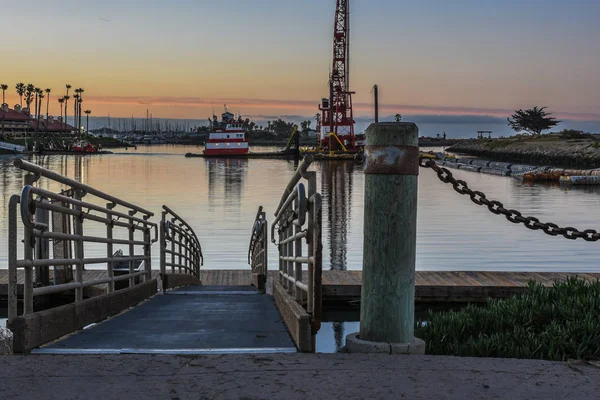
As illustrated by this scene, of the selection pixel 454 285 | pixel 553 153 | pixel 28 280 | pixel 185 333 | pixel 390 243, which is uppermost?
pixel 553 153

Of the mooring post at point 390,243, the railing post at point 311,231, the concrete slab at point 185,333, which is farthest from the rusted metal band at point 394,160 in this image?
the concrete slab at point 185,333

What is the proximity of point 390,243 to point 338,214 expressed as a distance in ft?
87.3

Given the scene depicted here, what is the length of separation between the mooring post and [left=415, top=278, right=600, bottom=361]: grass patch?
1.24 m

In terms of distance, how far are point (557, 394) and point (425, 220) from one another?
23879 mm

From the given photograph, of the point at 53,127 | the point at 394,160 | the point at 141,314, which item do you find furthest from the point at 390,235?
the point at 53,127

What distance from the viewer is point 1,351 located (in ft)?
14.1

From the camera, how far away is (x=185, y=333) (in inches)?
175

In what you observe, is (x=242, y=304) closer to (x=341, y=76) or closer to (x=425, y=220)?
(x=425, y=220)

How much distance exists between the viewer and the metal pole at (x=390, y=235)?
3.80m

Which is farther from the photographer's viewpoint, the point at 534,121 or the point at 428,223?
the point at 534,121

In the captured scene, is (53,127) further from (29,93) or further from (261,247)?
(261,247)

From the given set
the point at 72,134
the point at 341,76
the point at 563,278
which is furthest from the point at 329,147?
the point at 72,134

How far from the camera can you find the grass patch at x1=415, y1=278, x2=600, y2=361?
4699 mm

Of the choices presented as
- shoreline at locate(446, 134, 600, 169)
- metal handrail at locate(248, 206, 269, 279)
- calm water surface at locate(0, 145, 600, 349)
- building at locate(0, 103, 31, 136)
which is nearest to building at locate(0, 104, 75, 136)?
building at locate(0, 103, 31, 136)
